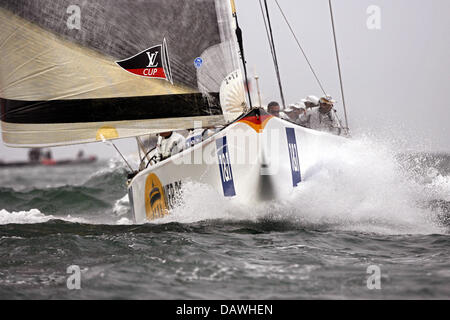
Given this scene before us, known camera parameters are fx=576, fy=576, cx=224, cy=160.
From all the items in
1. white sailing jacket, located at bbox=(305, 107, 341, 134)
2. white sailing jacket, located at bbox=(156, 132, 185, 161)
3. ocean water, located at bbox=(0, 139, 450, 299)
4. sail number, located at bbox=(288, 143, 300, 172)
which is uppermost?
white sailing jacket, located at bbox=(305, 107, 341, 134)

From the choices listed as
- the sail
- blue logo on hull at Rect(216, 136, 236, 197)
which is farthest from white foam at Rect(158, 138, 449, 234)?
the sail

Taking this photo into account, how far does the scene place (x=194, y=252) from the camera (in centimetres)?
462

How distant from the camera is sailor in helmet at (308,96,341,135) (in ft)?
25.5

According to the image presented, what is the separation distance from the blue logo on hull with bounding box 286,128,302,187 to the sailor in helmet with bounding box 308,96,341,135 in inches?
72.8

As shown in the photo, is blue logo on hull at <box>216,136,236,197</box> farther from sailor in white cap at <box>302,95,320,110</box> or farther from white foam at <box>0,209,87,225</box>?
white foam at <box>0,209,87,225</box>

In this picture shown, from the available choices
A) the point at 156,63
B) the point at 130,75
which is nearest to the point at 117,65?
the point at 130,75

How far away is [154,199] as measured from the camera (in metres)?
6.81

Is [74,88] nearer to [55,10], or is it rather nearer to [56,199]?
[55,10]

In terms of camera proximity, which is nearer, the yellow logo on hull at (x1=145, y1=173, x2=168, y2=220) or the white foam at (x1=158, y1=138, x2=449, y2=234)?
the white foam at (x1=158, y1=138, x2=449, y2=234)

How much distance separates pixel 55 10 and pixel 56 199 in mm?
Result: 5871

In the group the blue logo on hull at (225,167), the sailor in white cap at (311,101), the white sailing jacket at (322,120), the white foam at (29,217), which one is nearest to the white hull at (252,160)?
the blue logo on hull at (225,167)

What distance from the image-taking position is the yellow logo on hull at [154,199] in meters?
6.61

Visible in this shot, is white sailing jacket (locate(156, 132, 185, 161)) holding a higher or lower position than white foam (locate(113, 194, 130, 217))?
higher

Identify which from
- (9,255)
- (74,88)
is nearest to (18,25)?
(74,88)
